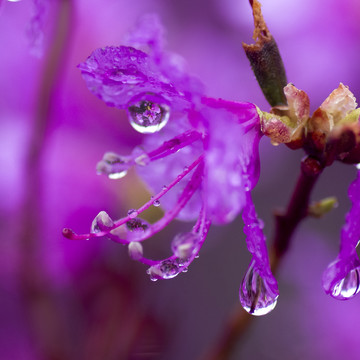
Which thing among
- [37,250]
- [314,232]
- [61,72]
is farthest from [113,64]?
[314,232]

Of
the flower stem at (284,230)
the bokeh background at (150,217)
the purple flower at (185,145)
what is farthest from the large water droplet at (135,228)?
the bokeh background at (150,217)

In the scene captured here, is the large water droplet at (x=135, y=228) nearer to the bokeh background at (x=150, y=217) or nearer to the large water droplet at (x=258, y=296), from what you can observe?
the large water droplet at (x=258, y=296)

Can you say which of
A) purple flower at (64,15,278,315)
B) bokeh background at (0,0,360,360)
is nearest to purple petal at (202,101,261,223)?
purple flower at (64,15,278,315)

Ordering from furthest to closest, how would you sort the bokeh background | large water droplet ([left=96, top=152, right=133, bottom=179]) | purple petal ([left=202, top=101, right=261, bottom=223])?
the bokeh background → large water droplet ([left=96, top=152, right=133, bottom=179]) → purple petal ([left=202, top=101, right=261, bottom=223])

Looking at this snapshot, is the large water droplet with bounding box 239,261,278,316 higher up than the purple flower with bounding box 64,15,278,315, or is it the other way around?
the purple flower with bounding box 64,15,278,315

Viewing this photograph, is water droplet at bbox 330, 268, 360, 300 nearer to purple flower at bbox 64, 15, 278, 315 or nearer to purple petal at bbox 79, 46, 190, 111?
purple flower at bbox 64, 15, 278, 315
